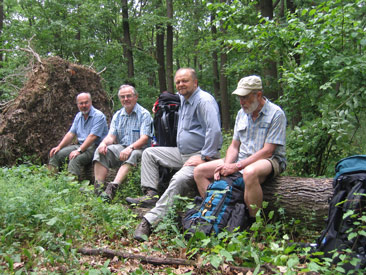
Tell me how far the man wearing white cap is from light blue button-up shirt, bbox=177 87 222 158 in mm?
300

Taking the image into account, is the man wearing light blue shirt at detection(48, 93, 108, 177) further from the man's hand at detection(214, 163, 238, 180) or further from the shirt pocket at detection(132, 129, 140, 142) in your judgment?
the man's hand at detection(214, 163, 238, 180)

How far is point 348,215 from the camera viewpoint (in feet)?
8.73

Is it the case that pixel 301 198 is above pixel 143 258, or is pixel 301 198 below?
above

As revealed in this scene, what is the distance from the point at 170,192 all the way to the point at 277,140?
1.44 metres

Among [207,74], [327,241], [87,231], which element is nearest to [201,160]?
[87,231]

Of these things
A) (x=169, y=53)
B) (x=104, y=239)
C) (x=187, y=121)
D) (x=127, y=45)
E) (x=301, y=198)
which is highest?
(x=127, y=45)

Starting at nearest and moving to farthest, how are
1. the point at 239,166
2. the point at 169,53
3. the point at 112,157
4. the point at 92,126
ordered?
the point at 239,166 < the point at 112,157 < the point at 92,126 < the point at 169,53

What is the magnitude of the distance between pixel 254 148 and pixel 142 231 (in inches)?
64.3

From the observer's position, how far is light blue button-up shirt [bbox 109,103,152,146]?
18.2 ft

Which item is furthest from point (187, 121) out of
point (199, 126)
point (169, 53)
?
point (169, 53)

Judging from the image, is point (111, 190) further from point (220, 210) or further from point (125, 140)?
point (220, 210)

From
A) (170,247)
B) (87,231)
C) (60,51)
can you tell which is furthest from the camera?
(60,51)

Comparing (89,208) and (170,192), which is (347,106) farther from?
(89,208)

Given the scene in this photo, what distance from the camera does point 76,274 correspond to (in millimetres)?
2799
